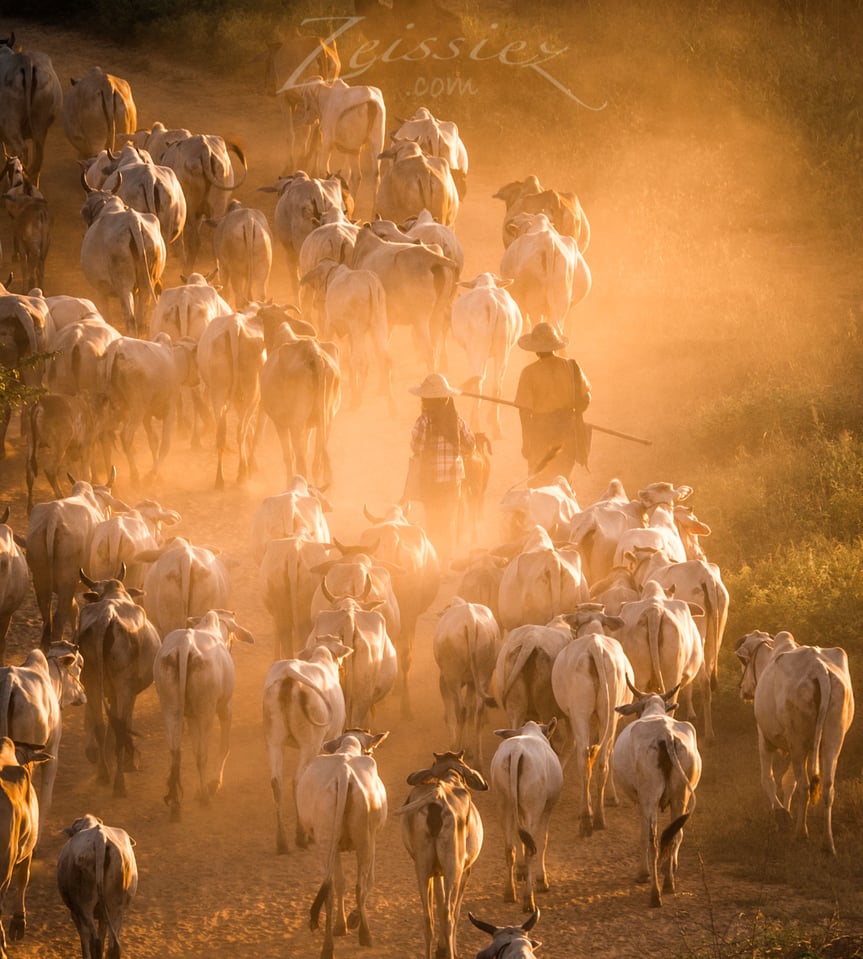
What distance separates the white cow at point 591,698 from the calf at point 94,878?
3.80 meters

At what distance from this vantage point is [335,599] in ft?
46.1

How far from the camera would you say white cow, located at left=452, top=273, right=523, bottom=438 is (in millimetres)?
19969

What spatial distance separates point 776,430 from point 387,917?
10.7 metres

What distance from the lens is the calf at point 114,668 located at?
1329cm

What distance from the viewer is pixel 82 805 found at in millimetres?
13031

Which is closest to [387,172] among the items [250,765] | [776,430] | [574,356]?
[574,356]

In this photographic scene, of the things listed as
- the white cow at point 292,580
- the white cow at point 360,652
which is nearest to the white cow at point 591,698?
the white cow at point 360,652

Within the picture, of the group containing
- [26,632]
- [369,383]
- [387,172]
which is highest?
[387,172]

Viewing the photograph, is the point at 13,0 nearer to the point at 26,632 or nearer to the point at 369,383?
the point at 369,383

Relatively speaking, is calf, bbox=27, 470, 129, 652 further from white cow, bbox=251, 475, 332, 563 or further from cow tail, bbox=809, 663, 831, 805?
cow tail, bbox=809, 663, 831, 805

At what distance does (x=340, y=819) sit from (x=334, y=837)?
0.12 m

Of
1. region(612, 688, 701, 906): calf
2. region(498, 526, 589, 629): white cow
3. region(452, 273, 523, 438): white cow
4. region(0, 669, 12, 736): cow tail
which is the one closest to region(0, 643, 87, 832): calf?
region(0, 669, 12, 736): cow tail

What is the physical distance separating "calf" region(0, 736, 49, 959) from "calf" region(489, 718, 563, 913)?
3129 millimetres

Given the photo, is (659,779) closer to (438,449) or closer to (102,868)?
(102,868)
